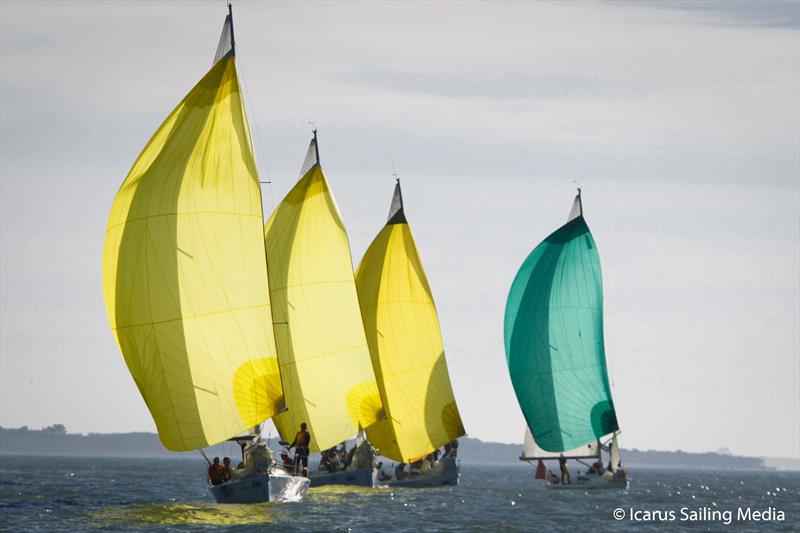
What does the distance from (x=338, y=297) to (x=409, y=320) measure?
11706 mm

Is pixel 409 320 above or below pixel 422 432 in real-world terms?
above

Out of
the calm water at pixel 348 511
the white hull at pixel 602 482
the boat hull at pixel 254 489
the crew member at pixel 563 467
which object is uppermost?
the crew member at pixel 563 467

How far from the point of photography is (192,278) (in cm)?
4984

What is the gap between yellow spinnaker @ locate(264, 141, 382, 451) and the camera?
63000mm

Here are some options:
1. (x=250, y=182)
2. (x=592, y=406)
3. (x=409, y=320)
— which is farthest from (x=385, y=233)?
(x=250, y=182)

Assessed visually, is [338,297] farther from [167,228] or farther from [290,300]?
[167,228]

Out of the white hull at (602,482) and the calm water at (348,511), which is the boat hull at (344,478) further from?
the white hull at (602,482)

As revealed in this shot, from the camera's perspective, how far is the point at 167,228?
4972 cm

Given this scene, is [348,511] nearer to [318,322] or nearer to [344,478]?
[318,322]

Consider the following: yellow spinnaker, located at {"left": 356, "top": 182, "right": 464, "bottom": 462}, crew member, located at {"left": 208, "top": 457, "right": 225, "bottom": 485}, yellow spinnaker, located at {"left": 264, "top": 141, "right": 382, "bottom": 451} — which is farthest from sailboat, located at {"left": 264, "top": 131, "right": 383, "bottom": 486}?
crew member, located at {"left": 208, "top": 457, "right": 225, "bottom": 485}

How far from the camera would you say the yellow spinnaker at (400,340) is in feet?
245

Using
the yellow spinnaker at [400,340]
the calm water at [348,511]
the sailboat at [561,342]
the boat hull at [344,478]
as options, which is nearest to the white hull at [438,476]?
the calm water at [348,511]

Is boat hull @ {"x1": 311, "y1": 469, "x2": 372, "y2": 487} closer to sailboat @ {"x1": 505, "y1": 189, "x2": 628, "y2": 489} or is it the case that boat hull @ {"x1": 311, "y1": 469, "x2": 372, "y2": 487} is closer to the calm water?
the calm water

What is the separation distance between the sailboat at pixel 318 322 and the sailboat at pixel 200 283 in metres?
10.8
